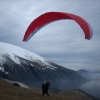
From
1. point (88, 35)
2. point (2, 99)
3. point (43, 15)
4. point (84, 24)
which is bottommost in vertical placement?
point (2, 99)

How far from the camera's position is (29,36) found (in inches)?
872

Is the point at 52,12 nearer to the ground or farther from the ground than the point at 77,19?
farther from the ground

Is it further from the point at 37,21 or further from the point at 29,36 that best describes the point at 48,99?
the point at 37,21

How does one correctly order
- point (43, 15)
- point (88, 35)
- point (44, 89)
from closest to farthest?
point (88, 35)
point (43, 15)
point (44, 89)

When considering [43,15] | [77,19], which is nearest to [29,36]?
[43,15]

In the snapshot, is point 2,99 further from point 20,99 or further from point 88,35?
point 88,35

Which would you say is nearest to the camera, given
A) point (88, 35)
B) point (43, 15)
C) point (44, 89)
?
point (88, 35)

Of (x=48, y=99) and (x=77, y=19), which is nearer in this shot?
(x=77, y=19)

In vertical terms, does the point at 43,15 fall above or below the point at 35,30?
above

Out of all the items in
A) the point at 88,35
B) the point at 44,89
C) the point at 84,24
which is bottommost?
the point at 44,89

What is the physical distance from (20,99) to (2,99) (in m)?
1.89

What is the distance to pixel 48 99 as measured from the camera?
22.5 m

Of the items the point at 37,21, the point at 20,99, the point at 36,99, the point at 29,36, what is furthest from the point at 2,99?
the point at 37,21

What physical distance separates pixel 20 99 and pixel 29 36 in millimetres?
6525
